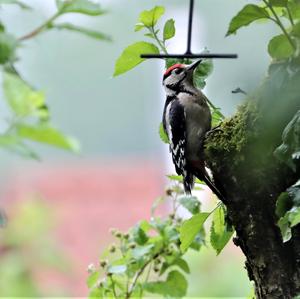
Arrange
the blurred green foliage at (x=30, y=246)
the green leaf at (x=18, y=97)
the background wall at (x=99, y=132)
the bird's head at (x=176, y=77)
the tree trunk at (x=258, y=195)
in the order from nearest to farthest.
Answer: the tree trunk at (x=258, y=195)
the green leaf at (x=18, y=97)
the bird's head at (x=176, y=77)
the blurred green foliage at (x=30, y=246)
the background wall at (x=99, y=132)

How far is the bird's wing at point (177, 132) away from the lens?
6.95 feet

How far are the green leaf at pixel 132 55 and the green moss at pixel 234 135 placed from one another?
0.20m

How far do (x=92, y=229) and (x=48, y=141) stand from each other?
19.7ft

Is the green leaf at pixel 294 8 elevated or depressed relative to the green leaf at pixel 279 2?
elevated

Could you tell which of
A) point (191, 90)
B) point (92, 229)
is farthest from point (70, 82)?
point (191, 90)

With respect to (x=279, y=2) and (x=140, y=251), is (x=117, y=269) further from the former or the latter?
(x=279, y=2)

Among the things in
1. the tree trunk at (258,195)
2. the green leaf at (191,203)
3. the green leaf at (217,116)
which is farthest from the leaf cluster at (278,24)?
the green leaf at (191,203)

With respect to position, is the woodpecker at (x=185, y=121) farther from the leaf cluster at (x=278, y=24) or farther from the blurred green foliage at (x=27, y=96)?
the leaf cluster at (x=278, y=24)

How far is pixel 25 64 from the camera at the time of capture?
743cm

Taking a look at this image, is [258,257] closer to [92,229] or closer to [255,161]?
[255,161]

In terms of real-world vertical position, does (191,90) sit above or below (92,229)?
below

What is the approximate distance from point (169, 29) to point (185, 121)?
83 cm

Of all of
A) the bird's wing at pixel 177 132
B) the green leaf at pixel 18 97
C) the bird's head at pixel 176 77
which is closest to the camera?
the green leaf at pixel 18 97

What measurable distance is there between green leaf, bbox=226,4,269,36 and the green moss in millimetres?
199
